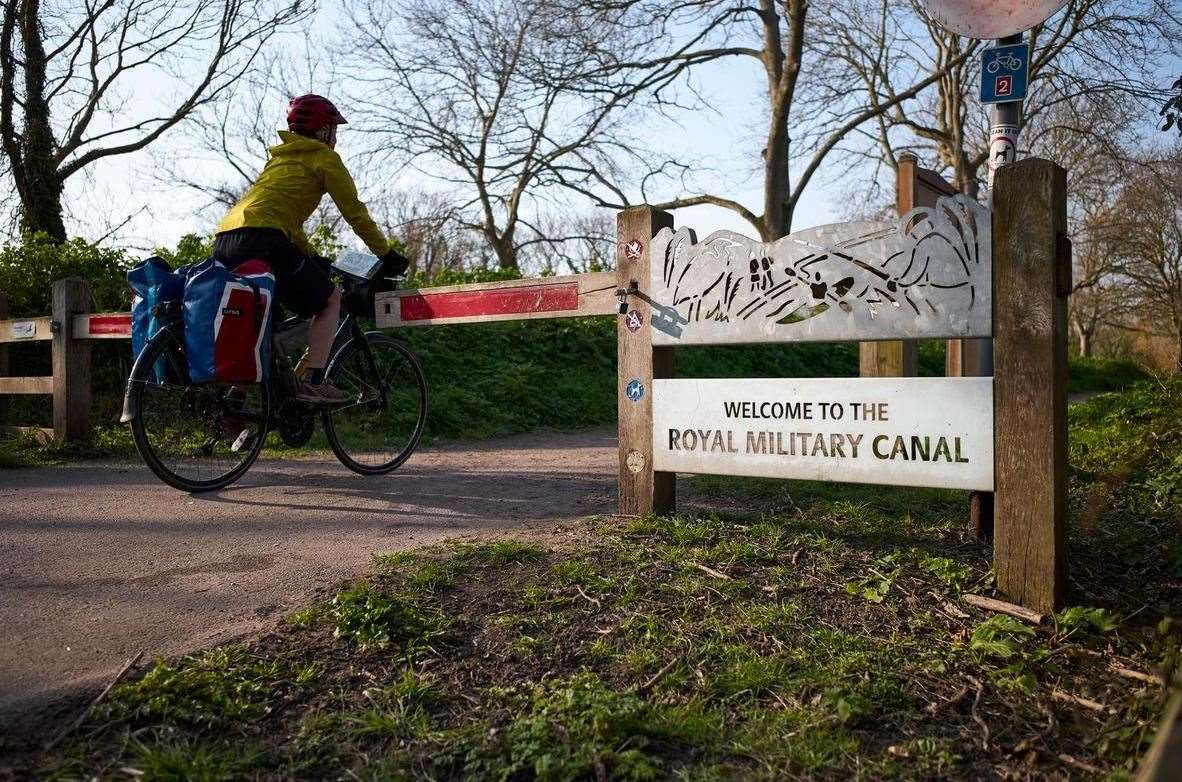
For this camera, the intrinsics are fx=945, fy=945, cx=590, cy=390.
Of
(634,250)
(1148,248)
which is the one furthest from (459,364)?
(1148,248)

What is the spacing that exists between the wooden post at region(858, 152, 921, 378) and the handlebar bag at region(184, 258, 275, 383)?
10.9ft

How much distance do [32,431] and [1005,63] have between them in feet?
23.6

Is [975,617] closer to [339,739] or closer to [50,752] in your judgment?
[339,739]

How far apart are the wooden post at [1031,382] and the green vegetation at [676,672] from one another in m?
0.18

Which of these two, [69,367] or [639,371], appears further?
[69,367]

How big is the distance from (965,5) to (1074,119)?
17.6 m

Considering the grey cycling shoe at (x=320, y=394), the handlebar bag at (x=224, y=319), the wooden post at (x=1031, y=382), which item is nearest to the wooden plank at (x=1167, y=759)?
the wooden post at (x=1031, y=382)

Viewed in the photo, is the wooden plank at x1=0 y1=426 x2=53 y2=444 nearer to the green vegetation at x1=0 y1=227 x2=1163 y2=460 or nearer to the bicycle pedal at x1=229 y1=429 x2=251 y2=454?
the green vegetation at x1=0 y1=227 x2=1163 y2=460

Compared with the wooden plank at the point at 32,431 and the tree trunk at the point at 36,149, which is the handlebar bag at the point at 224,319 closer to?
the wooden plank at the point at 32,431

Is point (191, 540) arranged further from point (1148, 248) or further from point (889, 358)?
point (1148, 248)

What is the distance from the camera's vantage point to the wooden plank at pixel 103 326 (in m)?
6.77

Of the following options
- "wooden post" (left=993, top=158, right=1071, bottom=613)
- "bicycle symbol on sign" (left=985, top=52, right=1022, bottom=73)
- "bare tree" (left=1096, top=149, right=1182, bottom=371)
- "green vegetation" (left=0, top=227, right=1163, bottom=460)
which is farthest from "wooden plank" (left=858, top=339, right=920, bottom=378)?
"bare tree" (left=1096, top=149, right=1182, bottom=371)

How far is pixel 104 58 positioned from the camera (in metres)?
14.3

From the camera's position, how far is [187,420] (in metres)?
5.16
